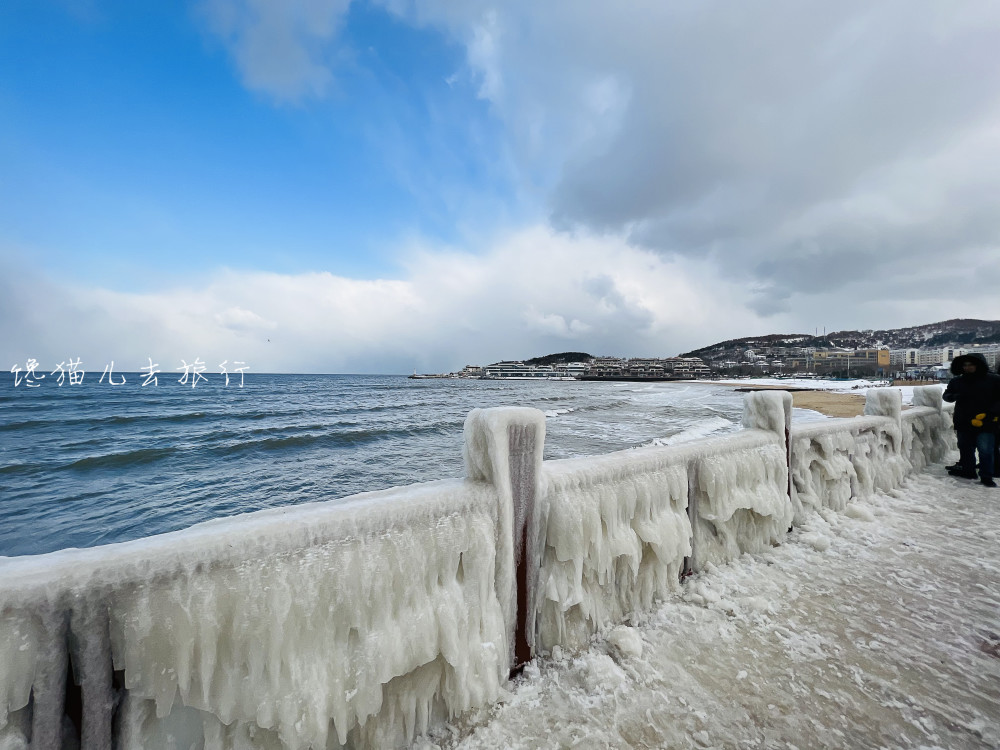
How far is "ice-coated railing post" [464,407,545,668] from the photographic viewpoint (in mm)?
2088

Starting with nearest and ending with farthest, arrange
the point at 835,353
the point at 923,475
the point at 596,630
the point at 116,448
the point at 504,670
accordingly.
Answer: the point at 504,670 < the point at 596,630 < the point at 923,475 < the point at 116,448 < the point at 835,353

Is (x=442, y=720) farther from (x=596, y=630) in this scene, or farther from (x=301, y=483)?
(x=301, y=483)

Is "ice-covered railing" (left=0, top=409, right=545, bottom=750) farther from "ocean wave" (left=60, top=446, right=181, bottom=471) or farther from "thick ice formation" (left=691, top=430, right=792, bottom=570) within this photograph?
"ocean wave" (left=60, top=446, right=181, bottom=471)

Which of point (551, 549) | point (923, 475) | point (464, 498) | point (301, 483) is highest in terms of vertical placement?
point (464, 498)

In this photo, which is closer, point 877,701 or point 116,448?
point 877,701

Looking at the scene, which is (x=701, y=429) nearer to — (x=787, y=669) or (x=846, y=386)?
(x=787, y=669)

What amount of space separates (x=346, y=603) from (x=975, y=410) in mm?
8375

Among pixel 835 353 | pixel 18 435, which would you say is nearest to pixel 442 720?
pixel 18 435

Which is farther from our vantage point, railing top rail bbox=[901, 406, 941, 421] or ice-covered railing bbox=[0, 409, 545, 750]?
railing top rail bbox=[901, 406, 941, 421]

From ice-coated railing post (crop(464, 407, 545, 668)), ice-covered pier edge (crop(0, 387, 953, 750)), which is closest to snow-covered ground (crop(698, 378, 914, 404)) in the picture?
ice-covered pier edge (crop(0, 387, 953, 750))

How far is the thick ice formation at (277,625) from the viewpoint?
1.18 meters

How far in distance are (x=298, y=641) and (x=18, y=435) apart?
957 inches

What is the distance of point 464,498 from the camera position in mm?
1971

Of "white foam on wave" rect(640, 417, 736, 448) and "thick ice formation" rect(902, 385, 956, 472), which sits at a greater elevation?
"thick ice formation" rect(902, 385, 956, 472)
